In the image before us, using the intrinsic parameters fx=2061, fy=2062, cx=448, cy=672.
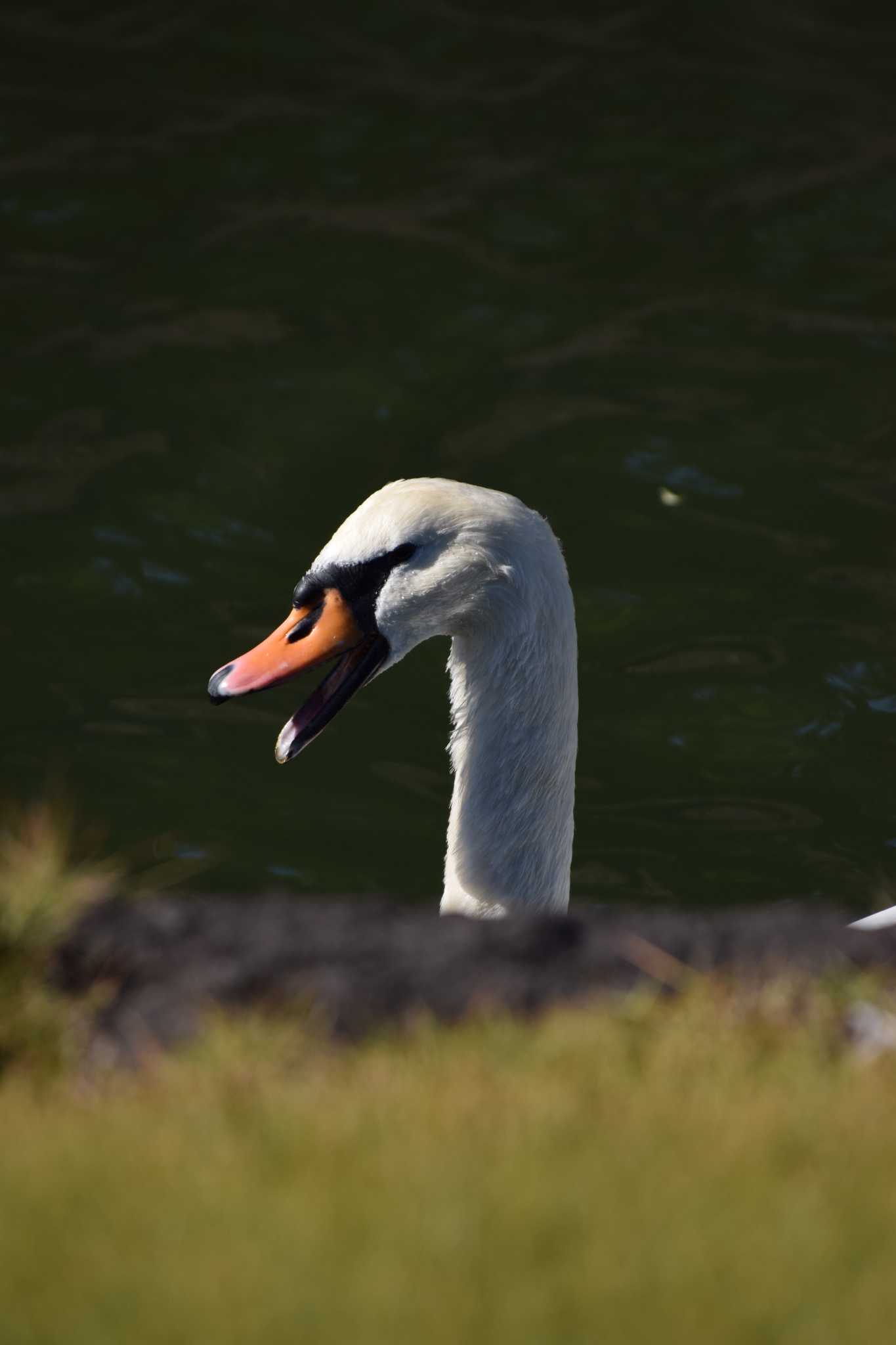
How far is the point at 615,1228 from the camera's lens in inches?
103

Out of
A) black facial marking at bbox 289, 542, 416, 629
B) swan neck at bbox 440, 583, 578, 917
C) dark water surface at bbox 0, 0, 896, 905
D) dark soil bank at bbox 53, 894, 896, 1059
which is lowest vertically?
dark water surface at bbox 0, 0, 896, 905

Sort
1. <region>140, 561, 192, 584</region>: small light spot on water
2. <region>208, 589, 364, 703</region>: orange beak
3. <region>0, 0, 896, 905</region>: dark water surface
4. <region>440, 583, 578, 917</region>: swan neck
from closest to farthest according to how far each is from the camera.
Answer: <region>208, 589, 364, 703</region>: orange beak, <region>440, 583, 578, 917</region>: swan neck, <region>0, 0, 896, 905</region>: dark water surface, <region>140, 561, 192, 584</region>: small light spot on water

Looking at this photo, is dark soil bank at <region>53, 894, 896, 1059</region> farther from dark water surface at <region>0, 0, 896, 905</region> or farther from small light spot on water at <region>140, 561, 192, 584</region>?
small light spot on water at <region>140, 561, 192, 584</region>

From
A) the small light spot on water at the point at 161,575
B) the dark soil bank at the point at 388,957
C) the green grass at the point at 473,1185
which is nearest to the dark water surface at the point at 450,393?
the small light spot on water at the point at 161,575

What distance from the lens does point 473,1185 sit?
2729 millimetres

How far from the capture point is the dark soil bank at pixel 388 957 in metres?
3.30

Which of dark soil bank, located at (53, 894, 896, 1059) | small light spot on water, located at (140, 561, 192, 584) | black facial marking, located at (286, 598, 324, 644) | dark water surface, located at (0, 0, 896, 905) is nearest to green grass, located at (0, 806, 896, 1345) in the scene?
dark soil bank, located at (53, 894, 896, 1059)

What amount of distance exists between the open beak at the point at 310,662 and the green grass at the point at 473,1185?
1717mm

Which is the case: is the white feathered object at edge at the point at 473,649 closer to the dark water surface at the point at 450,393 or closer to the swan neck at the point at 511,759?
the swan neck at the point at 511,759

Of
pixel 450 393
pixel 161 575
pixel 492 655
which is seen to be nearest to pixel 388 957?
pixel 492 655

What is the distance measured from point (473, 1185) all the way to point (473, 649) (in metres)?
2.44

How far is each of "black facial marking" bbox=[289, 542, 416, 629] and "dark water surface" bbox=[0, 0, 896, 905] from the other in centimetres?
194

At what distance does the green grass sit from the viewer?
2.48m

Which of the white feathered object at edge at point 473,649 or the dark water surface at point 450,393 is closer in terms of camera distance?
the white feathered object at edge at point 473,649
